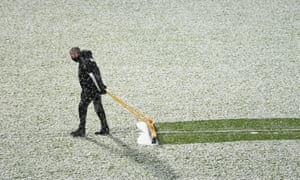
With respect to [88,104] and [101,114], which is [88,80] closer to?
[88,104]

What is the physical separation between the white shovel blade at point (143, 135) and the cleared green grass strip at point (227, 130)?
24 centimetres

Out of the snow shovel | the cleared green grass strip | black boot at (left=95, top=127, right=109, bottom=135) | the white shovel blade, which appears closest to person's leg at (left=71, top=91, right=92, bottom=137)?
black boot at (left=95, top=127, right=109, bottom=135)

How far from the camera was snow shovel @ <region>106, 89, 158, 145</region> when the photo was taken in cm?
953

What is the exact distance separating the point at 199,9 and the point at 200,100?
5.70 m

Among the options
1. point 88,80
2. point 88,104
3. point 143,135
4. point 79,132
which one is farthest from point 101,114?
point 143,135

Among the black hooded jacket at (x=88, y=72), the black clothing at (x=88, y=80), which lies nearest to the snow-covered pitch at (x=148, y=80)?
the black clothing at (x=88, y=80)

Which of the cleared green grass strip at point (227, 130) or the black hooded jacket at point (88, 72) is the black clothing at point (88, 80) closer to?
the black hooded jacket at point (88, 72)

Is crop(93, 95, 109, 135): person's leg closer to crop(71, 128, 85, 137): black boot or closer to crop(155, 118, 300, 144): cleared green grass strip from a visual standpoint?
crop(71, 128, 85, 137): black boot

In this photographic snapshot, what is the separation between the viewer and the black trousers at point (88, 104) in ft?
30.7

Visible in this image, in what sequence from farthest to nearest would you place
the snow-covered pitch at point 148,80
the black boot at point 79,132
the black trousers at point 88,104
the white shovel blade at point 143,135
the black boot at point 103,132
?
the black boot at point 103,132 < the black boot at point 79,132 < the white shovel blade at point 143,135 < the black trousers at point 88,104 < the snow-covered pitch at point 148,80

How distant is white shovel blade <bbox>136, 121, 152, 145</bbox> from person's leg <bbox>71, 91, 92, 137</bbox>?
1193 mm

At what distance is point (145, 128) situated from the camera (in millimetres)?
10109

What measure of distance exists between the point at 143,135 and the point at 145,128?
0.93 feet

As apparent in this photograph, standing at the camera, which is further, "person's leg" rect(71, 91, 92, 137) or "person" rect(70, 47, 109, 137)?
"person's leg" rect(71, 91, 92, 137)
